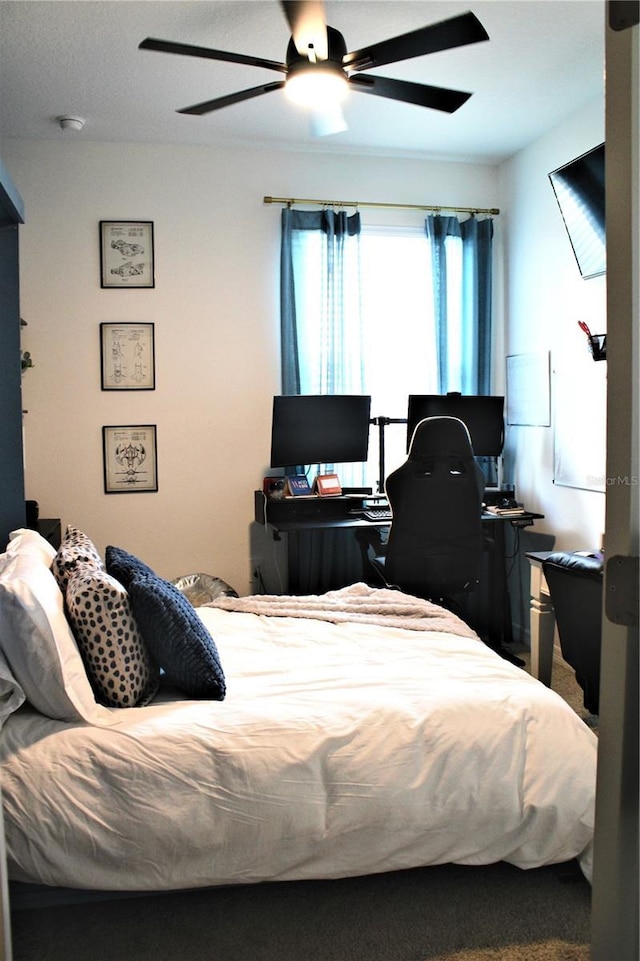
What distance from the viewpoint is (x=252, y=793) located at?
1.79 meters

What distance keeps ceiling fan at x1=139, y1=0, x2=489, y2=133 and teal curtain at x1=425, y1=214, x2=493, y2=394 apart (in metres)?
1.72

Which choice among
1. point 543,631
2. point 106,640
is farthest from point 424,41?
point 543,631

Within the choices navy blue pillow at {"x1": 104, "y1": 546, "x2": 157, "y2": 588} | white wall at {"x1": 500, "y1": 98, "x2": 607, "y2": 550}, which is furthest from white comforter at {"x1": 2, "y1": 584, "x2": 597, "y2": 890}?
white wall at {"x1": 500, "y1": 98, "x2": 607, "y2": 550}

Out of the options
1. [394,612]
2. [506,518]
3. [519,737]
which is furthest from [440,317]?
[519,737]

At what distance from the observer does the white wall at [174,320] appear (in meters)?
4.16

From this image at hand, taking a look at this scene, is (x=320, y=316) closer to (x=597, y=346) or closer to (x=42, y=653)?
(x=597, y=346)

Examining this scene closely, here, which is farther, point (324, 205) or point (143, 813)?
point (324, 205)

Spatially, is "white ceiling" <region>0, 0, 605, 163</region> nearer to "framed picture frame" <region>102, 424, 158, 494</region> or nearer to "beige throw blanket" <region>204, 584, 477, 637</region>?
"framed picture frame" <region>102, 424, 158, 494</region>

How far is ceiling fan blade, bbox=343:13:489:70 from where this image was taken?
232cm

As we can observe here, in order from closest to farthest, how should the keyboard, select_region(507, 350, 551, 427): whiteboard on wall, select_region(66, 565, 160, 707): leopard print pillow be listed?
select_region(66, 565, 160, 707): leopard print pillow → the keyboard → select_region(507, 350, 551, 427): whiteboard on wall

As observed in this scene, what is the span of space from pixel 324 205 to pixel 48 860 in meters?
3.75

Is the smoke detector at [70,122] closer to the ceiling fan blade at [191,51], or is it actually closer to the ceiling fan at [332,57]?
the ceiling fan at [332,57]

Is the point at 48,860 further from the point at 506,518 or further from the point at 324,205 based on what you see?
the point at 324,205

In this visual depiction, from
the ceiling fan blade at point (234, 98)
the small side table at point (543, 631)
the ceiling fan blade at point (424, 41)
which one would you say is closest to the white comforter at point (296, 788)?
the small side table at point (543, 631)
